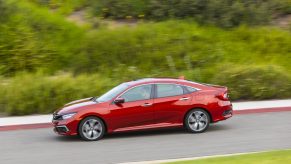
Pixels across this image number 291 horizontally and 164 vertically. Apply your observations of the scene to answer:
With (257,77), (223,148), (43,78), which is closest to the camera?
(223,148)

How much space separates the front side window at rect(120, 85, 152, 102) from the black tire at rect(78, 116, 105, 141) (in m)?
0.88

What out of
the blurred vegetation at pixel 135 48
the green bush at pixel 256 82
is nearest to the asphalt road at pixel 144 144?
the blurred vegetation at pixel 135 48

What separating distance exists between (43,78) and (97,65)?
349 centimetres

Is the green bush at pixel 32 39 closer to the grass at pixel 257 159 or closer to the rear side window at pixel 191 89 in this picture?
the rear side window at pixel 191 89

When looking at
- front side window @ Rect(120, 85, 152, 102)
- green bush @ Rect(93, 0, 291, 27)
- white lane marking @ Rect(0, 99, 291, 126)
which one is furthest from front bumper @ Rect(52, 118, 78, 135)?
green bush @ Rect(93, 0, 291, 27)

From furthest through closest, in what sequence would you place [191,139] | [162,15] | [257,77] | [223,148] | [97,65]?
[162,15] < [97,65] < [257,77] < [191,139] < [223,148]

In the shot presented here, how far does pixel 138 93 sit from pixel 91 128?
1457 mm

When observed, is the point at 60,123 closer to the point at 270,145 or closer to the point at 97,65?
the point at 270,145

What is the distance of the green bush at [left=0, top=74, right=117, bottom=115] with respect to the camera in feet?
62.4

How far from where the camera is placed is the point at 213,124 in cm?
1625

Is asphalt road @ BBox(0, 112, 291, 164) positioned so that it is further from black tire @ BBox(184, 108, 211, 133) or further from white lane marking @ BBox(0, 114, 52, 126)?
white lane marking @ BBox(0, 114, 52, 126)

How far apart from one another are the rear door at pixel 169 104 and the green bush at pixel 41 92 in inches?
207

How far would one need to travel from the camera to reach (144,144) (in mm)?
13602

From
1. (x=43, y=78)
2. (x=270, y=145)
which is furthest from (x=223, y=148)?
(x=43, y=78)
